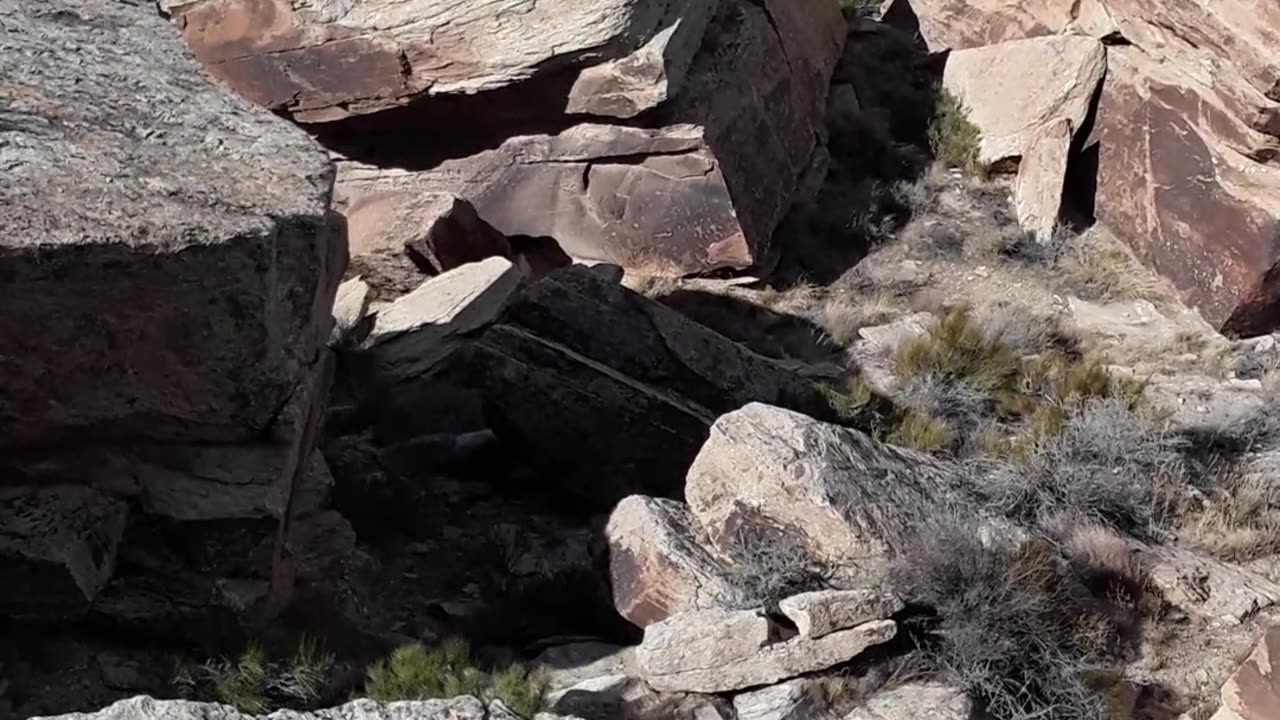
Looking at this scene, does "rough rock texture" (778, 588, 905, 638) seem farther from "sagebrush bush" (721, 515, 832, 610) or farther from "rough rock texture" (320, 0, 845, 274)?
"rough rock texture" (320, 0, 845, 274)

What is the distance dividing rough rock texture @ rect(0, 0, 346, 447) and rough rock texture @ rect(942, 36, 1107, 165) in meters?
6.23

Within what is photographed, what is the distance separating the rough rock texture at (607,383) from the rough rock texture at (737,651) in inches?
54.4

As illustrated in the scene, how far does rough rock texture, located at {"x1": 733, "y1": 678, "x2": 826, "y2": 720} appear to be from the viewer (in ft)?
14.9

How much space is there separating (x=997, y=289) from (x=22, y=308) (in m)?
6.25

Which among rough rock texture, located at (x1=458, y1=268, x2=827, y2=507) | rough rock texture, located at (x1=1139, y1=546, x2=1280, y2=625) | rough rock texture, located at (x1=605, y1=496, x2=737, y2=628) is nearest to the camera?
rough rock texture, located at (x1=605, y1=496, x2=737, y2=628)

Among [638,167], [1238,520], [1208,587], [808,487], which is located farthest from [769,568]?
[638,167]

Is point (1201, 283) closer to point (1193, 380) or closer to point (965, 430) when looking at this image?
point (1193, 380)

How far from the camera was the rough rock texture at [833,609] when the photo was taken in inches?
186

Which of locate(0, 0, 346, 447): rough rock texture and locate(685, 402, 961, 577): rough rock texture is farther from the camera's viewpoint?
locate(685, 402, 961, 577): rough rock texture

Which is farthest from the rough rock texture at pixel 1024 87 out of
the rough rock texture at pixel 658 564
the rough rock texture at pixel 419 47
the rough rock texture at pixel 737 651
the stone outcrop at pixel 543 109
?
the rough rock texture at pixel 737 651

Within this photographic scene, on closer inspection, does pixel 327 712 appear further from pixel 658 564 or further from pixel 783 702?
pixel 658 564

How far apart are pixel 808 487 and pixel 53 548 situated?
2.48m

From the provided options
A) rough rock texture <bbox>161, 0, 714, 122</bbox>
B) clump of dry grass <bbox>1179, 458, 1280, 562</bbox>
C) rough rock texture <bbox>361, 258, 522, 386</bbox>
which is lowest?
clump of dry grass <bbox>1179, 458, 1280, 562</bbox>

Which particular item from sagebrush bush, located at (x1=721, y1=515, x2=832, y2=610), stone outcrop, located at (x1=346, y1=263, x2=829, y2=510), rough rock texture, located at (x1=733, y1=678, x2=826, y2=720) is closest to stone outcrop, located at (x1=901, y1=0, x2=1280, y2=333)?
stone outcrop, located at (x1=346, y1=263, x2=829, y2=510)
